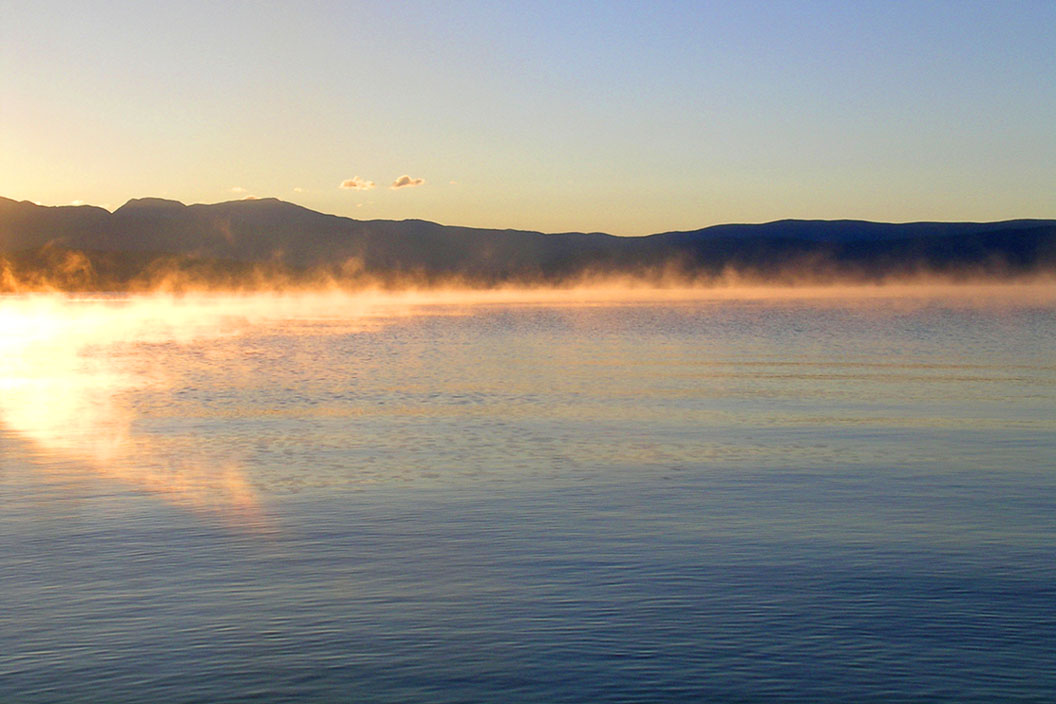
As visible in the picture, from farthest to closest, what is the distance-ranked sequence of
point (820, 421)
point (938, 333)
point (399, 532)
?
point (938, 333) < point (820, 421) < point (399, 532)

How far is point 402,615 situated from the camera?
481 inches

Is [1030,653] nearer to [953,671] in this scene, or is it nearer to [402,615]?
[953,671]

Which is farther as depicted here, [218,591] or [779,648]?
[218,591]

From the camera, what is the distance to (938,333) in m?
69.1

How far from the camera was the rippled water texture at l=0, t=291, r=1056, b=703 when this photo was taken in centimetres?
1068

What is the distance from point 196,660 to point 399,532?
5.17 meters

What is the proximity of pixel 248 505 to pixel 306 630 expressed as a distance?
6.66 m

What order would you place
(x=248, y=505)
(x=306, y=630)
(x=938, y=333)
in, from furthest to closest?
(x=938, y=333) < (x=248, y=505) < (x=306, y=630)

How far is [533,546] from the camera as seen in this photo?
49.6 ft

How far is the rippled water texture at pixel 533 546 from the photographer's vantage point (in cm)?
1068

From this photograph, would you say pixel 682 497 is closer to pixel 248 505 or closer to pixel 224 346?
pixel 248 505

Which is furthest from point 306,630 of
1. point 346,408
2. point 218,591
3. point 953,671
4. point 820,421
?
point 346,408

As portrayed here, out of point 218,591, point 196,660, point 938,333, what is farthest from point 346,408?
point 938,333

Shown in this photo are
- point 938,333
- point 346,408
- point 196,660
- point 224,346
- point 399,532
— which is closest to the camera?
point 196,660
